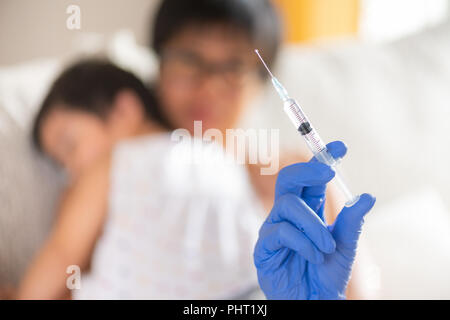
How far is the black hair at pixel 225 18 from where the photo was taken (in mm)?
1075

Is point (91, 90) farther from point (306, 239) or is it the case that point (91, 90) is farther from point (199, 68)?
point (306, 239)

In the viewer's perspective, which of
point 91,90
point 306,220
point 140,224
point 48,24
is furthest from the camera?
point 48,24

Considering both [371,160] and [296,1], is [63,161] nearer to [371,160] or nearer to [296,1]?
[371,160]

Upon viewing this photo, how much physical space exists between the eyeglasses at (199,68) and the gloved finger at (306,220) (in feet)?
1.82

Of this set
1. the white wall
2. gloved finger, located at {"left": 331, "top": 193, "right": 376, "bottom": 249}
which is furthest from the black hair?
gloved finger, located at {"left": 331, "top": 193, "right": 376, "bottom": 249}

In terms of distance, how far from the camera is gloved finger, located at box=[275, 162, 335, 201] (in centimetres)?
60

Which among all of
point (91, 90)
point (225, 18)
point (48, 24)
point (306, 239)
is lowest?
point (306, 239)

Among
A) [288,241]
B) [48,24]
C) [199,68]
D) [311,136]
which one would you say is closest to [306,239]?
[288,241]

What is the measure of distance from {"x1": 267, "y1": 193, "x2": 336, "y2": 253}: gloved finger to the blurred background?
0.42 meters

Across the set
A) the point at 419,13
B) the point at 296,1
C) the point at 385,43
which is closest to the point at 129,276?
the point at 385,43

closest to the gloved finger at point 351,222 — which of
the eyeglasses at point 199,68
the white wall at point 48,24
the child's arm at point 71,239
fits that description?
the child's arm at point 71,239

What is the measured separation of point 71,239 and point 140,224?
0.13m

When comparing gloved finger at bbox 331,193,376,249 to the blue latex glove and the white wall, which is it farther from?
the white wall

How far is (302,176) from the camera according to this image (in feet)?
2.01
